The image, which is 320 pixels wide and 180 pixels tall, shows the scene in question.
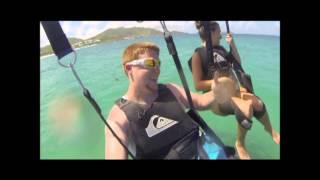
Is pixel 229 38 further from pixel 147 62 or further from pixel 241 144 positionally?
pixel 241 144

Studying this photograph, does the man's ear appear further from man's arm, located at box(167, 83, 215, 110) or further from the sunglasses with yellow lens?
man's arm, located at box(167, 83, 215, 110)

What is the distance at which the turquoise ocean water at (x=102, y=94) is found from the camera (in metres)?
4.31

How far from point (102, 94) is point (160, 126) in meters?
0.56

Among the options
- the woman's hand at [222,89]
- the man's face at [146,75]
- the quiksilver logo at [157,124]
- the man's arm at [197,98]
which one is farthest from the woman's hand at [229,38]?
the quiksilver logo at [157,124]

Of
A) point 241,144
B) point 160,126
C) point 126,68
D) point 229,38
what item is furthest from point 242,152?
point 126,68

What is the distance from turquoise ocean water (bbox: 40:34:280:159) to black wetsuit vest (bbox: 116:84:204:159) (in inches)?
5.4

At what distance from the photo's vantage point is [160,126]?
168 inches

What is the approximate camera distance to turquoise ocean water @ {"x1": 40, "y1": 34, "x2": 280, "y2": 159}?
431 cm

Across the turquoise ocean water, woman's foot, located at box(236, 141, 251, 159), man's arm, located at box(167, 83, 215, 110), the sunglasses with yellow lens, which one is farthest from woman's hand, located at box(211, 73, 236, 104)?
the sunglasses with yellow lens
